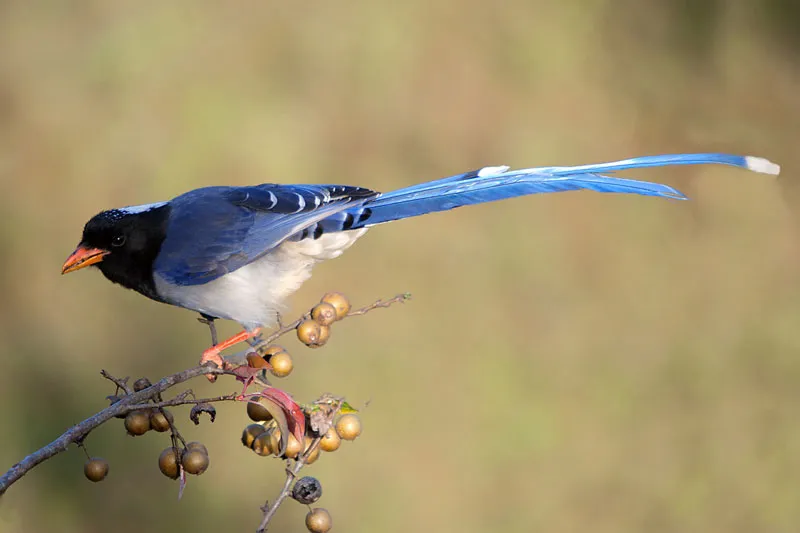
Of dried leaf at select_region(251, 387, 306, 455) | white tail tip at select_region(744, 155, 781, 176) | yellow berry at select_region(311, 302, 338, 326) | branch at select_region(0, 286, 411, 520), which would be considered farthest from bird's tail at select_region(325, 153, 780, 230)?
dried leaf at select_region(251, 387, 306, 455)

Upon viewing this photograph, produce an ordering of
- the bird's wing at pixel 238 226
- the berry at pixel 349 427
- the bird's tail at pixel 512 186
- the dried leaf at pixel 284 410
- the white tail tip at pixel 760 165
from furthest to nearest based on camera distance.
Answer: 1. the bird's wing at pixel 238 226
2. the bird's tail at pixel 512 186
3. the white tail tip at pixel 760 165
4. the berry at pixel 349 427
5. the dried leaf at pixel 284 410

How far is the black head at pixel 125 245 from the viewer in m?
2.21

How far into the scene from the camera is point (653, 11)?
14.3ft

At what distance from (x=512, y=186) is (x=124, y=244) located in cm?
→ 94

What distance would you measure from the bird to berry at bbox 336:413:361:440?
635mm

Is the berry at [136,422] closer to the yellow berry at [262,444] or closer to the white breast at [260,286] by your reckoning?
the yellow berry at [262,444]

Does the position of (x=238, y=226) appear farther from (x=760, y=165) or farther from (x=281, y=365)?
(x=760, y=165)

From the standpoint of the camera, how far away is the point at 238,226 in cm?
233

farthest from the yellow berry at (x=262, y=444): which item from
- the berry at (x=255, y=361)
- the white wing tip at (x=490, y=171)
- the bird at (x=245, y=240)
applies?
the white wing tip at (x=490, y=171)

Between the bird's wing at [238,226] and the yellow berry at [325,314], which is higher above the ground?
the bird's wing at [238,226]

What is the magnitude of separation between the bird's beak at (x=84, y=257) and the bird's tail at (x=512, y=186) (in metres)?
0.54

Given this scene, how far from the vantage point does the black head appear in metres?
2.21

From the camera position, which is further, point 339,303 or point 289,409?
point 339,303

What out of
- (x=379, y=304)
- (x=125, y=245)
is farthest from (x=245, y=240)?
(x=379, y=304)
